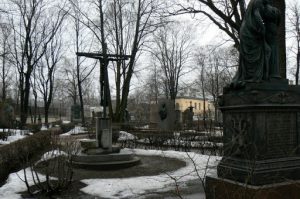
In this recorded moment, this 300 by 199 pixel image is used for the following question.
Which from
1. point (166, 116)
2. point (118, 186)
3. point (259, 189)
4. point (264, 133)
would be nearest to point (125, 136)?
point (166, 116)

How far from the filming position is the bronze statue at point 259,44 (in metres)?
6.81

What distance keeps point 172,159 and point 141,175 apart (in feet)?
12.2

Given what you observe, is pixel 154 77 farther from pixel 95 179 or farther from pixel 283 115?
pixel 283 115

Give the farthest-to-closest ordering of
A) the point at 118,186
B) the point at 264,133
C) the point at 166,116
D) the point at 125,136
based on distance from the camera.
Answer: the point at 166,116 < the point at 125,136 < the point at 118,186 < the point at 264,133

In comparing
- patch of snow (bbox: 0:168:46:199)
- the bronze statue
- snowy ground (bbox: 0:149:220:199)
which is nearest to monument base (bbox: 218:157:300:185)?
snowy ground (bbox: 0:149:220:199)

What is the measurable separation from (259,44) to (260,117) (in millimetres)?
A: 1333

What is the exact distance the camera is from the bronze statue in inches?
268

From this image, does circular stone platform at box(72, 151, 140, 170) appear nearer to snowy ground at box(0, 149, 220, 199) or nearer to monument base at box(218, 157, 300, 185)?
snowy ground at box(0, 149, 220, 199)

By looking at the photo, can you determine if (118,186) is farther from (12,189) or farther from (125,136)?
(125,136)

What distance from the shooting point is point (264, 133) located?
6.54 metres

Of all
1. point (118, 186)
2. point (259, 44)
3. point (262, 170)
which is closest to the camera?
point (262, 170)

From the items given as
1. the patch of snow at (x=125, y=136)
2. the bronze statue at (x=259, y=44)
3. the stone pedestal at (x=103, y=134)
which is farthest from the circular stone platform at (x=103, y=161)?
the patch of snow at (x=125, y=136)

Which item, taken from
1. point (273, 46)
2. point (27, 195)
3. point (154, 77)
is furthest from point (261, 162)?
point (154, 77)

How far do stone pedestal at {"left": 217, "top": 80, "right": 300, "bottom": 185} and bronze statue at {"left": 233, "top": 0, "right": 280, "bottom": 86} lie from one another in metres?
0.25
